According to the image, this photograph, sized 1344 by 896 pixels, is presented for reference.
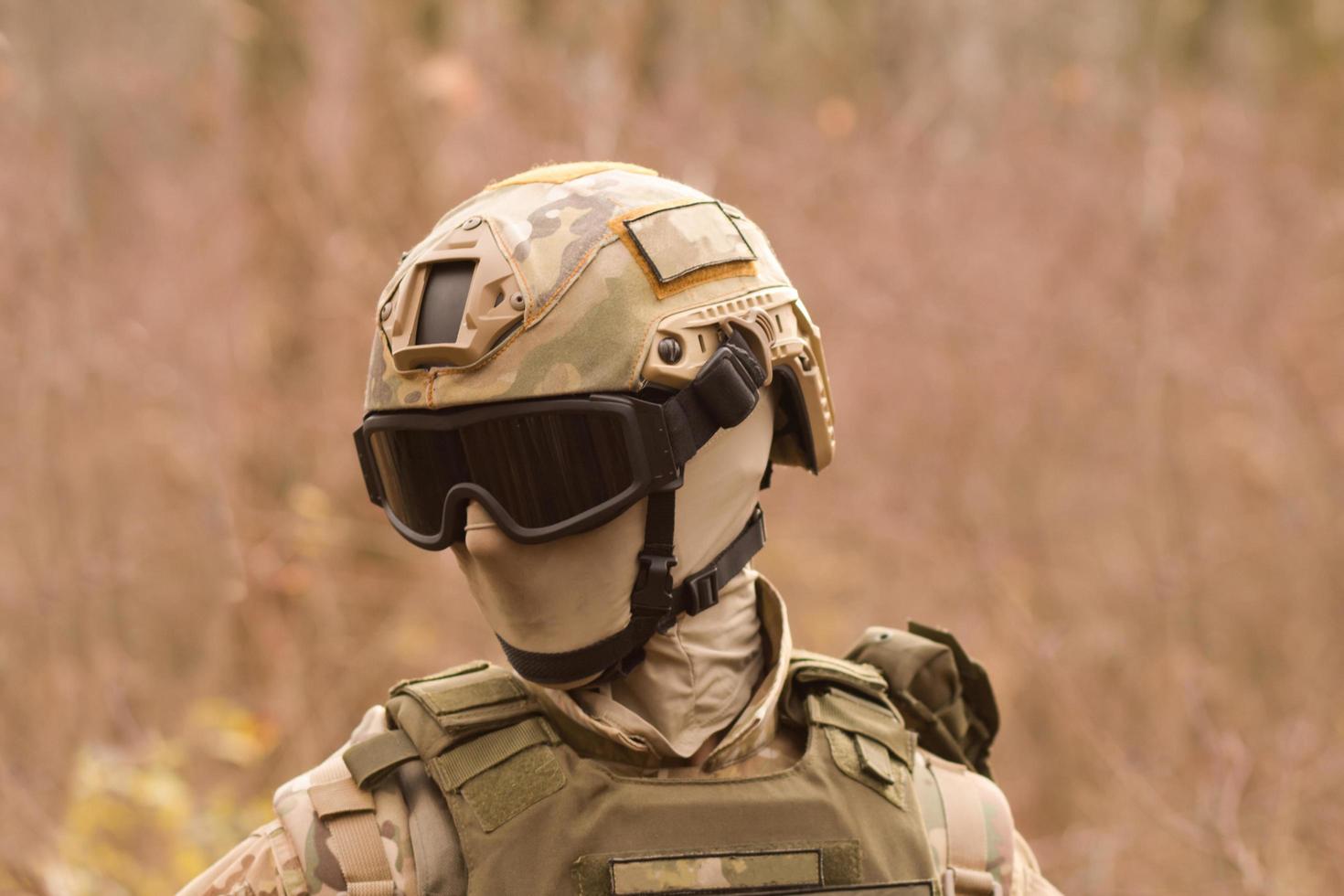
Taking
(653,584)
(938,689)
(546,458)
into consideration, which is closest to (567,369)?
(546,458)

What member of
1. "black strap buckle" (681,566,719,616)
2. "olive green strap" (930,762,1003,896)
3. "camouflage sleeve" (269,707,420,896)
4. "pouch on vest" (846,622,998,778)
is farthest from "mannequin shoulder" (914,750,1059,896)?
"camouflage sleeve" (269,707,420,896)

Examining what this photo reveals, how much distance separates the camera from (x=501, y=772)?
6.61ft

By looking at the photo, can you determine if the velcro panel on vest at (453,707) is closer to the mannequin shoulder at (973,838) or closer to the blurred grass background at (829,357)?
the mannequin shoulder at (973,838)

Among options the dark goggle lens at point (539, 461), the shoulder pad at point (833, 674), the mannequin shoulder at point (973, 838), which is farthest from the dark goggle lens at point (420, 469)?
the mannequin shoulder at point (973, 838)

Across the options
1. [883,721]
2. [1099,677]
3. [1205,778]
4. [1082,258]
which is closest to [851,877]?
[883,721]

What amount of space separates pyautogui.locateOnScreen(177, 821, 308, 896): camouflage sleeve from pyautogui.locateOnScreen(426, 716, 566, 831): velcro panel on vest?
0.25 metres

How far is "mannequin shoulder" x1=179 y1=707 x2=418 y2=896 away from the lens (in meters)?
1.92

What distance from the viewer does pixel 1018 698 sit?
7508 millimetres

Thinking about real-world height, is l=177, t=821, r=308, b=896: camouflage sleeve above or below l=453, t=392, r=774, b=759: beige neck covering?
below

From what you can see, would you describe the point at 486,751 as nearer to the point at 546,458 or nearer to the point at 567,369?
the point at 546,458

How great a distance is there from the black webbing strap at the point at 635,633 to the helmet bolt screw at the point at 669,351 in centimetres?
22

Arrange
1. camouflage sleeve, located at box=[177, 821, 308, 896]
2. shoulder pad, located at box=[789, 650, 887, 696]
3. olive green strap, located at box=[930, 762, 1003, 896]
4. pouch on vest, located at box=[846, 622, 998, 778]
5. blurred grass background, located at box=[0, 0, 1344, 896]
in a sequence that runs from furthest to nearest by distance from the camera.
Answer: blurred grass background, located at box=[0, 0, 1344, 896]
pouch on vest, located at box=[846, 622, 998, 778]
shoulder pad, located at box=[789, 650, 887, 696]
olive green strap, located at box=[930, 762, 1003, 896]
camouflage sleeve, located at box=[177, 821, 308, 896]

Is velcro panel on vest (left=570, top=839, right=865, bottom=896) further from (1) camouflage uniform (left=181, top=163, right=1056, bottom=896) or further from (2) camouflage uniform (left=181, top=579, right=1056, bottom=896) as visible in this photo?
(2) camouflage uniform (left=181, top=579, right=1056, bottom=896)

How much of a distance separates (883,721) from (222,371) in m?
5.18
